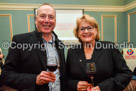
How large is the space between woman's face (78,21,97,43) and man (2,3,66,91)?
1.03ft

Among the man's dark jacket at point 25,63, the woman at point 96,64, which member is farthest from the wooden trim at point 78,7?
the man's dark jacket at point 25,63

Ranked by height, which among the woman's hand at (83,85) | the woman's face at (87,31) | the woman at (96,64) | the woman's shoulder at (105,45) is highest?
the woman's face at (87,31)

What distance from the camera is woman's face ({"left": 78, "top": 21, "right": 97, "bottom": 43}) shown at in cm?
152

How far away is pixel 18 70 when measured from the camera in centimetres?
135

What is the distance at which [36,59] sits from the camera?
1.33 meters

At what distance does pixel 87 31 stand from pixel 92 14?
328 cm

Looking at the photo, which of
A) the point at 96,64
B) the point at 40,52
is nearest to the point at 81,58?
the point at 96,64

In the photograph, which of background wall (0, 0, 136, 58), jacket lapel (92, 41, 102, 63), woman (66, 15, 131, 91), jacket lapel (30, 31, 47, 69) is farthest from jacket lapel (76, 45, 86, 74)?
background wall (0, 0, 136, 58)

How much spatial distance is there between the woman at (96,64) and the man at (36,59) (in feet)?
0.49

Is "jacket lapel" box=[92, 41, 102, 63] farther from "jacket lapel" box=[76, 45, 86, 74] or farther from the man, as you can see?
the man

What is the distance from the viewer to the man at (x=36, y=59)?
4.04ft

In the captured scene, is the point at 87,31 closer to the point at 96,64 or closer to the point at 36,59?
the point at 96,64

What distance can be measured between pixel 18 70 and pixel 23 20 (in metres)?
3.22

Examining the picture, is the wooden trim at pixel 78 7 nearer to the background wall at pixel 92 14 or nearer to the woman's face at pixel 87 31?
the background wall at pixel 92 14
